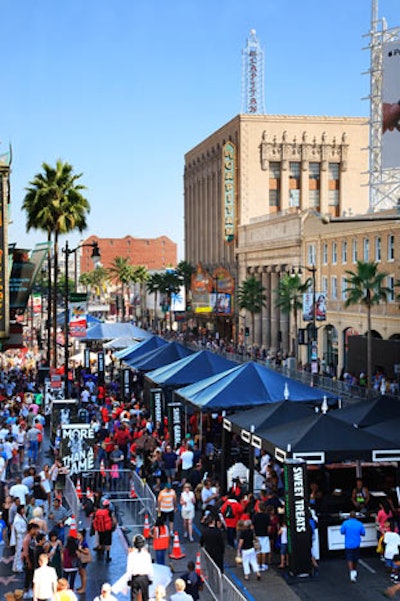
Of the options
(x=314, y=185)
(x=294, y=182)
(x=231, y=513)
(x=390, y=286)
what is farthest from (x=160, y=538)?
(x=314, y=185)

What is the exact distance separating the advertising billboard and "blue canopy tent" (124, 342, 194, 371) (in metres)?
15.9

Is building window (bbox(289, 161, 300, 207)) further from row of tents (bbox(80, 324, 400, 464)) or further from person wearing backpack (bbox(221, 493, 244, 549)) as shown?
person wearing backpack (bbox(221, 493, 244, 549))

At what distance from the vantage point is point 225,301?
259ft

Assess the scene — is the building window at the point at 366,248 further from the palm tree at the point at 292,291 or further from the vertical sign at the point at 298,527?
the vertical sign at the point at 298,527

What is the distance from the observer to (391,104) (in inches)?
1690

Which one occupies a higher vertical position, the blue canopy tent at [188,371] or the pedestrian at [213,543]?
the blue canopy tent at [188,371]

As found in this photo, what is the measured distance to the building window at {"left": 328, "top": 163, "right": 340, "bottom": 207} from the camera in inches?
3595

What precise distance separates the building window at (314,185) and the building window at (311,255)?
2718 centimetres

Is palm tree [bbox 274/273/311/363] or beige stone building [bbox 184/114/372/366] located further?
beige stone building [bbox 184/114/372/366]

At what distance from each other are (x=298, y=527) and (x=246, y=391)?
885 centimetres

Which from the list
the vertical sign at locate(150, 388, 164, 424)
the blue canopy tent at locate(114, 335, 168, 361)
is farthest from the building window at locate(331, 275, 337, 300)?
the vertical sign at locate(150, 388, 164, 424)

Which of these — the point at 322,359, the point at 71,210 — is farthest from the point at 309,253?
the point at 71,210

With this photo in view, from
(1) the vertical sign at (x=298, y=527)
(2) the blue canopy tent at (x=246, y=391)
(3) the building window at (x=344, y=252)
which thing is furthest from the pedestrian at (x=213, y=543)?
(3) the building window at (x=344, y=252)

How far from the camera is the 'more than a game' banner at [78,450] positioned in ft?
67.3
